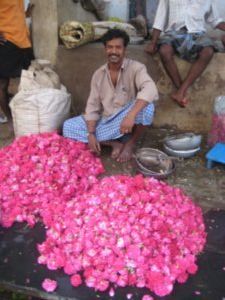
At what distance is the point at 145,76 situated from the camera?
14.0 feet

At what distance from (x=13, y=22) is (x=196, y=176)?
289 centimetres

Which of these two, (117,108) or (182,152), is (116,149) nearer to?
(117,108)

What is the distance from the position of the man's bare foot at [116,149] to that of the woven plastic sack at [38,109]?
2.56ft

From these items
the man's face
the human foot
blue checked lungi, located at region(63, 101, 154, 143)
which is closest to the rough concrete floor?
blue checked lungi, located at region(63, 101, 154, 143)

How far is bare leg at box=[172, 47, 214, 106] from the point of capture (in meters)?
4.67

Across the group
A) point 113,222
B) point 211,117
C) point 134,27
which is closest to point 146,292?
point 113,222

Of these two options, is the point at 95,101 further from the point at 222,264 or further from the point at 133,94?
the point at 222,264

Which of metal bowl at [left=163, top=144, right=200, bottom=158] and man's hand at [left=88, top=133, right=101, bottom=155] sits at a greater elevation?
man's hand at [left=88, top=133, right=101, bottom=155]

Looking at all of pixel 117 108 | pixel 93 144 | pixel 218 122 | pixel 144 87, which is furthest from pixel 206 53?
pixel 93 144

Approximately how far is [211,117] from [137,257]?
284cm

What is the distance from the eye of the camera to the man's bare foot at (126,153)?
4414 millimetres

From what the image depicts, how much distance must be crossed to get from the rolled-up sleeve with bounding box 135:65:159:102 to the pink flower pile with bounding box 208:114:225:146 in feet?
2.65

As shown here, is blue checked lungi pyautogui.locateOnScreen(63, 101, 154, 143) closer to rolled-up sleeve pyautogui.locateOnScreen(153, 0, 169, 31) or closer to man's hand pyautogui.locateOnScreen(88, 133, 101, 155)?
man's hand pyautogui.locateOnScreen(88, 133, 101, 155)

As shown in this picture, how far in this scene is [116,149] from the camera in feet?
14.8
